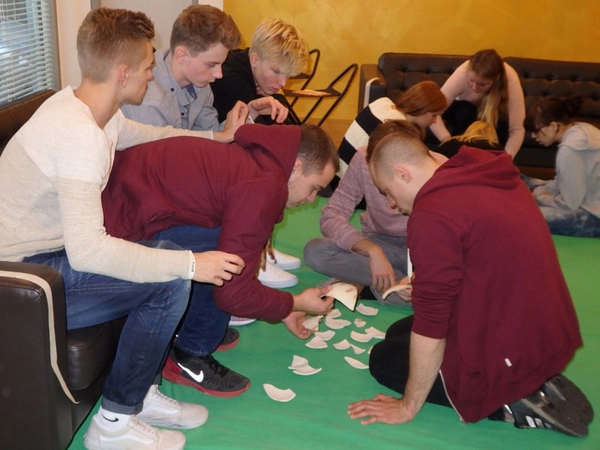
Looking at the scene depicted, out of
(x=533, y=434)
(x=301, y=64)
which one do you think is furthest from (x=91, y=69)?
(x=533, y=434)

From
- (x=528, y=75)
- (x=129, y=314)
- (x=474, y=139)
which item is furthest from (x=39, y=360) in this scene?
(x=528, y=75)

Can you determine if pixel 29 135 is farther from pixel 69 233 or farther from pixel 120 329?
pixel 120 329

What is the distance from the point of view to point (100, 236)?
5.23 feet

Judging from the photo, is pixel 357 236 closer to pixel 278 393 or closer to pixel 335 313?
pixel 335 313

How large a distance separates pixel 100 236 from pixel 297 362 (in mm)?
1022

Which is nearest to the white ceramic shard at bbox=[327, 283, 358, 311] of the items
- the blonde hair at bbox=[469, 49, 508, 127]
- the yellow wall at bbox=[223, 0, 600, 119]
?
the blonde hair at bbox=[469, 49, 508, 127]

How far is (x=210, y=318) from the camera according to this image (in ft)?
7.14

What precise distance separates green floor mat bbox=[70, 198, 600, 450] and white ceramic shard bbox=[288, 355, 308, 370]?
0.09 feet

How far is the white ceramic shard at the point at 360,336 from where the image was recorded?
101 inches

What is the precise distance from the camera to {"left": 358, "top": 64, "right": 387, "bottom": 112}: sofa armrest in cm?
461

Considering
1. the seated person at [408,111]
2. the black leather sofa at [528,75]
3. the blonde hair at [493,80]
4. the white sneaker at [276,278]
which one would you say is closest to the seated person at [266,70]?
the white sneaker at [276,278]

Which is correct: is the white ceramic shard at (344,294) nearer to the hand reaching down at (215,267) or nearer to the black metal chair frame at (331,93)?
the hand reaching down at (215,267)

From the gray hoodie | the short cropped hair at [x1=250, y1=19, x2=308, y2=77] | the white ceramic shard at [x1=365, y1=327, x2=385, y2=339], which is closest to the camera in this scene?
the white ceramic shard at [x1=365, y1=327, x2=385, y2=339]

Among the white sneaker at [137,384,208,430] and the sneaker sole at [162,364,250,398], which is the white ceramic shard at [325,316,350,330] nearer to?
the sneaker sole at [162,364,250,398]
